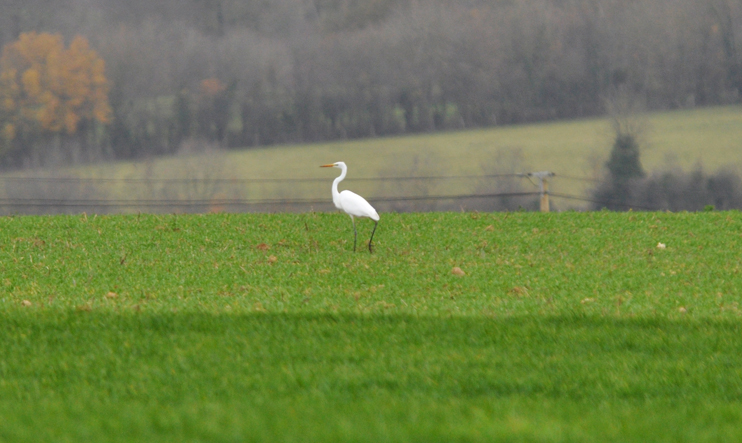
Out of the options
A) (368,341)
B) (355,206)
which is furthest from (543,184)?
(368,341)

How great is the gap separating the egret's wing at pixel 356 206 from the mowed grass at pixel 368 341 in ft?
2.46

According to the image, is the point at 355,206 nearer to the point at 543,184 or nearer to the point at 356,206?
the point at 356,206

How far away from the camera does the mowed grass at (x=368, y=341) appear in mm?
4684

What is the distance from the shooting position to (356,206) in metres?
14.0

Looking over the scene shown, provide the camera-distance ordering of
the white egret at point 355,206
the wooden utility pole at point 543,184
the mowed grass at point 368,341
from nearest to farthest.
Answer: the mowed grass at point 368,341 → the white egret at point 355,206 → the wooden utility pole at point 543,184

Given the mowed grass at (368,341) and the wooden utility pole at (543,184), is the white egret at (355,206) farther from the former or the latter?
the wooden utility pole at (543,184)

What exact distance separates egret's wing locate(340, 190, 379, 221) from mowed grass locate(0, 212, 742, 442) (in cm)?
75

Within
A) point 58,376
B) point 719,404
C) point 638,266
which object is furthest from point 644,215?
point 58,376

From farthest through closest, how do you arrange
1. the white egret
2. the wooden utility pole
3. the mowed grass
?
the wooden utility pole → the white egret → the mowed grass

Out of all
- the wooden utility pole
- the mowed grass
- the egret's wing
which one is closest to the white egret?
the egret's wing

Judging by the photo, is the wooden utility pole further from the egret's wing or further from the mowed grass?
the egret's wing

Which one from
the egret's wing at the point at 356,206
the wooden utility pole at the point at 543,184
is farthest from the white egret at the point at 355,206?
the wooden utility pole at the point at 543,184

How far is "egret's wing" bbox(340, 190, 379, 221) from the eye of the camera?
45.7 feet

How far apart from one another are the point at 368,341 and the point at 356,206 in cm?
669
